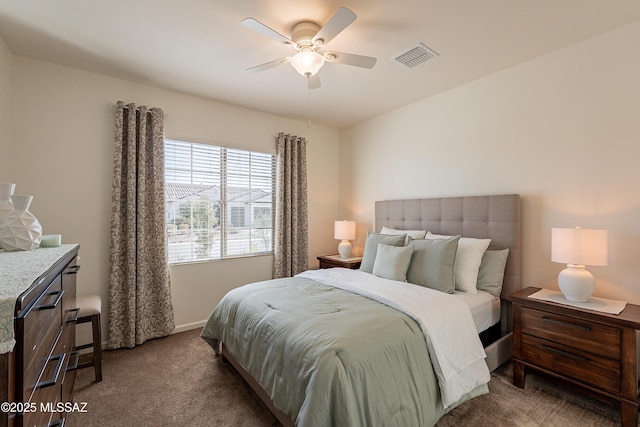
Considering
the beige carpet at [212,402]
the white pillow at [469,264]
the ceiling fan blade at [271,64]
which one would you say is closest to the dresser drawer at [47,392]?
the beige carpet at [212,402]

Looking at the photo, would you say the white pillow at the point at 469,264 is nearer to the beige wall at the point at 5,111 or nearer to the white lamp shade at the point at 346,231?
the white lamp shade at the point at 346,231

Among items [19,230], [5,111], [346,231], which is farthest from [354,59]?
[5,111]

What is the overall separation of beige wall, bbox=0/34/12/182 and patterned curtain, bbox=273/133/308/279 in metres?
2.63

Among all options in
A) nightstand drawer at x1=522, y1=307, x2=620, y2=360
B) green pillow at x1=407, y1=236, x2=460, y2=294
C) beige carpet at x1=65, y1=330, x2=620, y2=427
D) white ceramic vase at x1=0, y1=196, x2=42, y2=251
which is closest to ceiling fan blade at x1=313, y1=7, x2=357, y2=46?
green pillow at x1=407, y1=236, x2=460, y2=294

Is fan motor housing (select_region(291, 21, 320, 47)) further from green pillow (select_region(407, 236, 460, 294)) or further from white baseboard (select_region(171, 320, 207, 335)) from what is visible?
white baseboard (select_region(171, 320, 207, 335))

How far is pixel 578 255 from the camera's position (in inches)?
Answer: 81.2

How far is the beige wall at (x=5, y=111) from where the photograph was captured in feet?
7.80

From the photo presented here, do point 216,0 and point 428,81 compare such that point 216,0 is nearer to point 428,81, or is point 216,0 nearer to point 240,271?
point 428,81

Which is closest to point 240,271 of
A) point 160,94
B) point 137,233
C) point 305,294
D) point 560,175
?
point 137,233

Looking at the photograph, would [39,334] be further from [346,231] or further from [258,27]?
[346,231]

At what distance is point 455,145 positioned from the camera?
3287mm

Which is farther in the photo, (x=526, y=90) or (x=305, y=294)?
(x=526, y=90)

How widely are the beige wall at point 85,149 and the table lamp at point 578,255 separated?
3.45m

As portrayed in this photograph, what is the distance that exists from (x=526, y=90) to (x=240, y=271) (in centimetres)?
376
